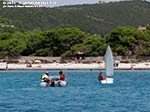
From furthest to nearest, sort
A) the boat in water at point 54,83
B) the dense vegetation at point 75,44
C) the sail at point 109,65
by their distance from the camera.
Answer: the dense vegetation at point 75,44
the sail at point 109,65
the boat in water at point 54,83

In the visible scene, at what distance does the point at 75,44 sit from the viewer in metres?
158

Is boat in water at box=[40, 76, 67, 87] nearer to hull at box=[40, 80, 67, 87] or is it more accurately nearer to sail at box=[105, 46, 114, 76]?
hull at box=[40, 80, 67, 87]

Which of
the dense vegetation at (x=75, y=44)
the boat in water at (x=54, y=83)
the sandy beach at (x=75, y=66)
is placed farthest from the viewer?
the dense vegetation at (x=75, y=44)

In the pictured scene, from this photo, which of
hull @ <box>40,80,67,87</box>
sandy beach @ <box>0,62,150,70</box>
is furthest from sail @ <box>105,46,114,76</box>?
sandy beach @ <box>0,62,150,70</box>

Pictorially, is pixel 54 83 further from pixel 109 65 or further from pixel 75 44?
pixel 75 44

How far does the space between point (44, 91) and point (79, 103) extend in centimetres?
1418

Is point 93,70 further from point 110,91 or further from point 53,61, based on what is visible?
point 110,91

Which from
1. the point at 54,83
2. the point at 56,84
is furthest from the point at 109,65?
the point at 54,83

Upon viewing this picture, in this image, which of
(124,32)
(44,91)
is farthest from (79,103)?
(124,32)

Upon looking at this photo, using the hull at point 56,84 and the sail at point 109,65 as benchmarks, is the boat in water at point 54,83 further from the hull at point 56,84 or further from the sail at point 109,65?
the sail at point 109,65

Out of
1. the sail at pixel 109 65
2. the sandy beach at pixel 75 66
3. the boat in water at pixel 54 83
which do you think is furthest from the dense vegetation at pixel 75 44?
the boat in water at pixel 54 83

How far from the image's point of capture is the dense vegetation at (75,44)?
15250cm

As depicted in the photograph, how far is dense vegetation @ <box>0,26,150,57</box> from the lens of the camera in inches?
6004

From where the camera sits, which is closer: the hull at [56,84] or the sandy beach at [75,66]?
the hull at [56,84]
